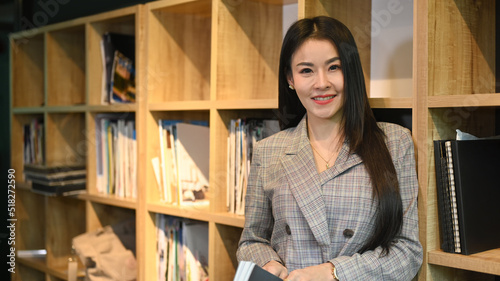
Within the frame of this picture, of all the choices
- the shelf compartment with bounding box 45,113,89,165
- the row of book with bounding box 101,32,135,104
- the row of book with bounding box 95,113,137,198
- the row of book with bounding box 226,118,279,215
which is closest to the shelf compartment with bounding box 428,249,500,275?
the row of book with bounding box 226,118,279,215

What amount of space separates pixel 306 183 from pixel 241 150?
58cm

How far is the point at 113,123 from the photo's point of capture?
112 inches

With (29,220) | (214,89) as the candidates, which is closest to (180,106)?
(214,89)

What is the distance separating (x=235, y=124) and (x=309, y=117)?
53cm

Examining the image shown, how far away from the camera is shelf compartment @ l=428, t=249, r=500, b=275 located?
1407 millimetres

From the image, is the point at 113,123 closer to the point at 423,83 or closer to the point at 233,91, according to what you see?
the point at 233,91

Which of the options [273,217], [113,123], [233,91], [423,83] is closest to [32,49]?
[113,123]

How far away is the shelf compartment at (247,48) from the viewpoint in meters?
2.15

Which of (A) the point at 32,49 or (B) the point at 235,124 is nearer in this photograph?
(B) the point at 235,124

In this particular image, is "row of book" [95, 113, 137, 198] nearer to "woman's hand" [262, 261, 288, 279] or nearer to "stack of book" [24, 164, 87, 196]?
"stack of book" [24, 164, 87, 196]

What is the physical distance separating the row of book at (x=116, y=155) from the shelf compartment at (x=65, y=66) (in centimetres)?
51

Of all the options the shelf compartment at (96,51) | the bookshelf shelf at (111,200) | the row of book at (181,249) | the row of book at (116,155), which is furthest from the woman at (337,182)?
the shelf compartment at (96,51)

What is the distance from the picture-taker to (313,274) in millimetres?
1456

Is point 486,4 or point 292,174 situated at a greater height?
point 486,4
